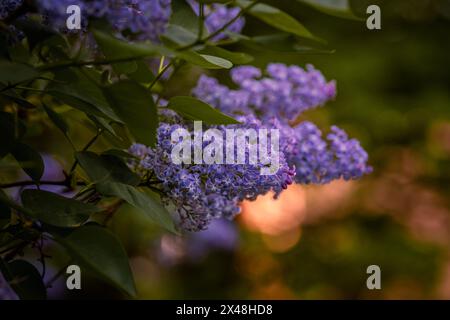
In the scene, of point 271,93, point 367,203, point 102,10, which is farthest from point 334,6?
point 367,203

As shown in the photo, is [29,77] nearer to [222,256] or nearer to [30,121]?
[30,121]

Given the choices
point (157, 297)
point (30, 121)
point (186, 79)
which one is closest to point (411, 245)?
point (157, 297)

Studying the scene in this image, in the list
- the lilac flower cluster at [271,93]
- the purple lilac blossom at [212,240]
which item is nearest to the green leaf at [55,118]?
the lilac flower cluster at [271,93]

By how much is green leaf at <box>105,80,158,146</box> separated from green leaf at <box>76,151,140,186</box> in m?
0.07

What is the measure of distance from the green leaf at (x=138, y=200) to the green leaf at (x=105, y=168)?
15mm

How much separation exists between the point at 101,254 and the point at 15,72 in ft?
0.59

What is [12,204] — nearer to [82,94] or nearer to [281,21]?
[82,94]

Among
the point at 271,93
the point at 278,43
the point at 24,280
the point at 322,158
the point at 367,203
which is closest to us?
the point at 24,280

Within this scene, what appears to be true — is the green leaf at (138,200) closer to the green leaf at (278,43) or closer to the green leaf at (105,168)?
the green leaf at (105,168)

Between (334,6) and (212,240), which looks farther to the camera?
(212,240)

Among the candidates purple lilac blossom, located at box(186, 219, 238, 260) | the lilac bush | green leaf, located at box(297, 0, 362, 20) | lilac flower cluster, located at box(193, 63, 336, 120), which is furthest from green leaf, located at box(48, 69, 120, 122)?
purple lilac blossom, located at box(186, 219, 238, 260)

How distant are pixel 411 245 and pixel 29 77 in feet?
6.93

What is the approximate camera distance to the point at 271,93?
1.09m

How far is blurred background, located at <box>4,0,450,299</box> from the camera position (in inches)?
94.7
